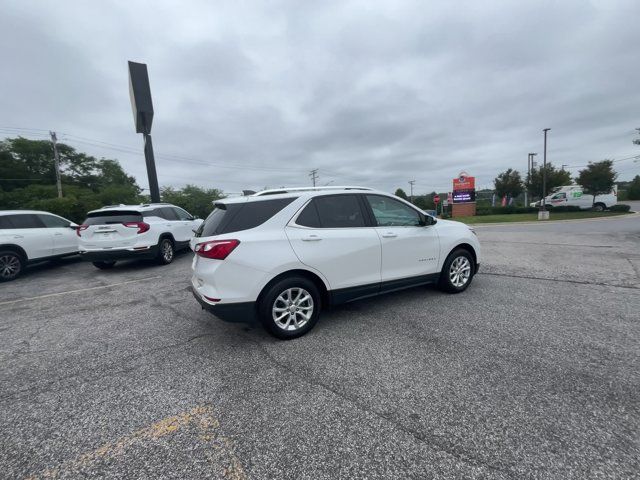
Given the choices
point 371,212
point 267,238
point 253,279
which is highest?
point 371,212

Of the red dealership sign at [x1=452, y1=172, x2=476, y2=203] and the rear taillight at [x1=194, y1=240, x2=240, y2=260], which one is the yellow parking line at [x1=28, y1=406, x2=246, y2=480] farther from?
the red dealership sign at [x1=452, y1=172, x2=476, y2=203]

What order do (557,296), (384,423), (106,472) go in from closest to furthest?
(106,472) → (384,423) → (557,296)

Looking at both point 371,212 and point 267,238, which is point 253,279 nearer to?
point 267,238

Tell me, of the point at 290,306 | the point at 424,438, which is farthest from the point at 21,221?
the point at 424,438

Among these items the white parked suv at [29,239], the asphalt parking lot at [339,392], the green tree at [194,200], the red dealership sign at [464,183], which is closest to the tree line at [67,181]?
the green tree at [194,200]

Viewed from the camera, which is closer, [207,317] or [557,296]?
[207,317]

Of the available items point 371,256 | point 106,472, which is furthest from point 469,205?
point 106,472

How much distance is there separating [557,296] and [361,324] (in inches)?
130

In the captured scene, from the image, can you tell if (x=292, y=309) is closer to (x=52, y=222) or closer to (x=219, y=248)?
(x=219, y=248)

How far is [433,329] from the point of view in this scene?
Answer: 346 centimetres

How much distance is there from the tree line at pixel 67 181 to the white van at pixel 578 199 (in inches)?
1433

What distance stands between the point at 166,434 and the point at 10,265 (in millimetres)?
8054

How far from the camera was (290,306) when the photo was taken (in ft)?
10.7

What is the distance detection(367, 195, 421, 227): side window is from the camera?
3979mm
